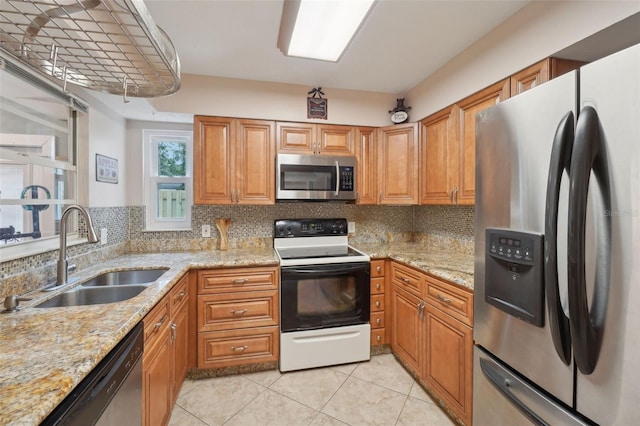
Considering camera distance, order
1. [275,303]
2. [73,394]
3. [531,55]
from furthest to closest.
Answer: [275,303] → [531,55] → [73,394]

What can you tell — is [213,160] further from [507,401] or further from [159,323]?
[507,401]

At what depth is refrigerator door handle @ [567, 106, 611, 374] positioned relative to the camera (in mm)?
751

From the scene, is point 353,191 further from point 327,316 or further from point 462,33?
point 462,33

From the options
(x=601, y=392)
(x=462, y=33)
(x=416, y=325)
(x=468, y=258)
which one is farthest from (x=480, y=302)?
(x=462, y=33)

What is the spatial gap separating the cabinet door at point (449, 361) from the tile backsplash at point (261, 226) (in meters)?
0.86

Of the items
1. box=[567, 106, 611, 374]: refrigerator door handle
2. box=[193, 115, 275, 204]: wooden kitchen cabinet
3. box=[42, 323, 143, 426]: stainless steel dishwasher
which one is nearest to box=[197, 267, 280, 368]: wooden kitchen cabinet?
box=[193, 115, 275, 204]: wooden kitchen cabinet

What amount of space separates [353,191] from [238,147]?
3.62 ft

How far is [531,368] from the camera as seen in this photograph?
0.99 metres

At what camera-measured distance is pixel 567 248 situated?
0.80 meters

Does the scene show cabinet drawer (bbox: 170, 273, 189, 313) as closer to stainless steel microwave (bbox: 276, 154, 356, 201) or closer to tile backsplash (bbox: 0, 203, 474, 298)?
tile backsplash (bbox: 0, 203, 474, 298)

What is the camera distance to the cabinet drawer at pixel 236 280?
2.04 m

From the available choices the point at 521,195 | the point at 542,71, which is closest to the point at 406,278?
the point at 521,195

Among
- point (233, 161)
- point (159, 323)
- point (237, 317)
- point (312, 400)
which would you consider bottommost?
→ point (312, 400)

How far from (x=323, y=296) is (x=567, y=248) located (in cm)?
166
